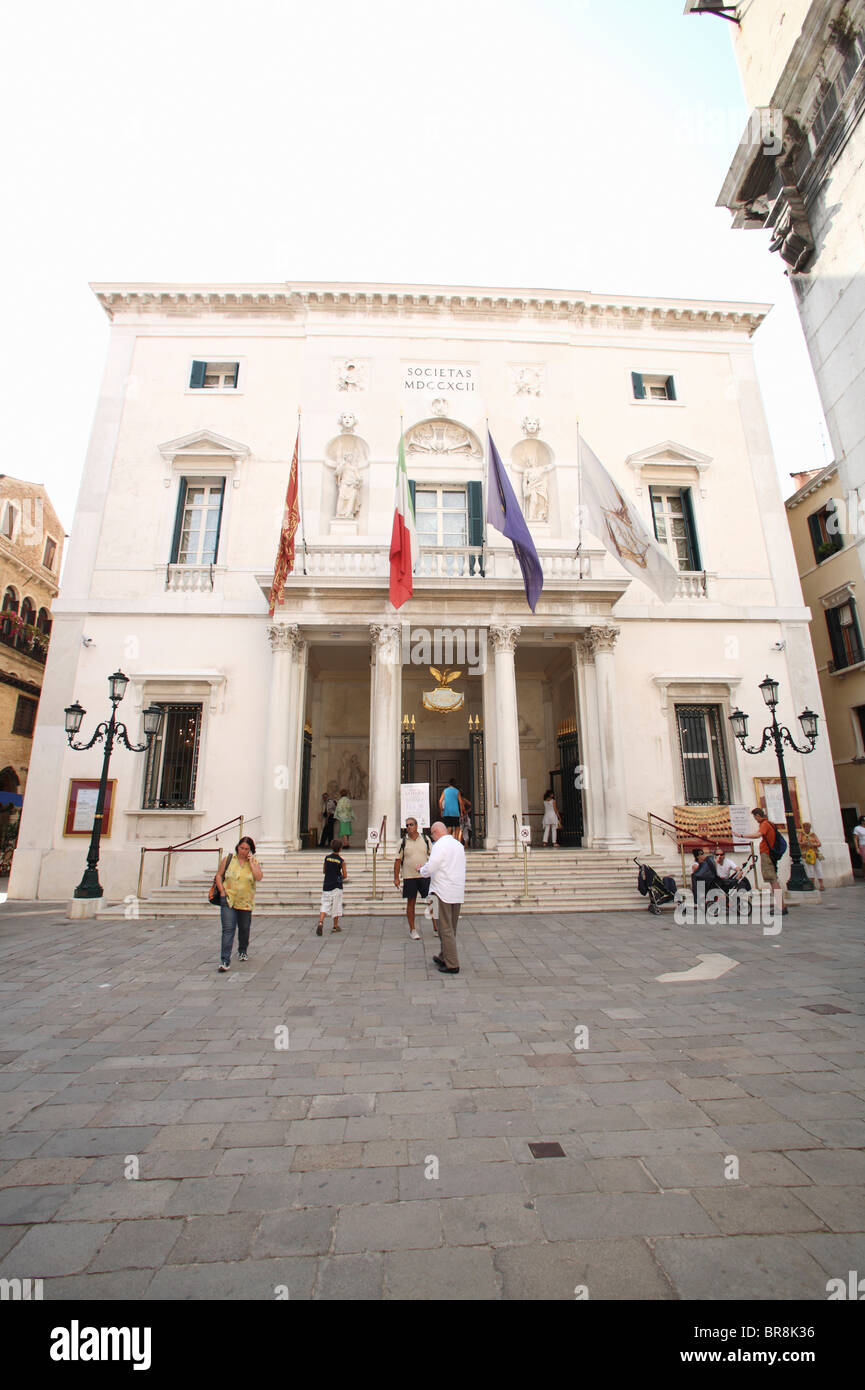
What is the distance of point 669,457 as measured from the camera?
17.9 m

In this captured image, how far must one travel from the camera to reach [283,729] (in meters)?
14.3

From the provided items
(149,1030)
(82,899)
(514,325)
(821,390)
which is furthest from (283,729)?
(514,325)

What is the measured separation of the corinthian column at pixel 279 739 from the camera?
541 inches

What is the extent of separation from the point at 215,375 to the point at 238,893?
1667cm

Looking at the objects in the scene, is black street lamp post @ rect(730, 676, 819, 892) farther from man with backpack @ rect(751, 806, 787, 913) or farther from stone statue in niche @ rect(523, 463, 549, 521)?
stone statue in niche @ rect(523, 463, 549, 521)

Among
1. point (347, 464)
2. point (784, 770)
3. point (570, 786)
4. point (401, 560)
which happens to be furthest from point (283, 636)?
point (784, 770)

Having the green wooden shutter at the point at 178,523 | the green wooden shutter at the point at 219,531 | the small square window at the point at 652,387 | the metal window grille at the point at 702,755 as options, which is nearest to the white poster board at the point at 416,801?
the metal window grille at the point at 702,755

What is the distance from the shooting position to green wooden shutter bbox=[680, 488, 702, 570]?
17516mm

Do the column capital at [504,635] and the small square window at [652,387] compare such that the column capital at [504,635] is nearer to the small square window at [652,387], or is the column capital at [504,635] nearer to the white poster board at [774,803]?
the white poster board at [774,803]

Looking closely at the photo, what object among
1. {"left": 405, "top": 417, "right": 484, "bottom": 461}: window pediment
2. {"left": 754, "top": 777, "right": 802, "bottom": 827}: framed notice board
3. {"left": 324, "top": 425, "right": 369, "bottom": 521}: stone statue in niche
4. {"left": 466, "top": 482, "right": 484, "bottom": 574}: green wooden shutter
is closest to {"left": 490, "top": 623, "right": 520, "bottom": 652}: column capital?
{"left": 466, "top": 482, "right": 484, "bottom": 574}: green wooden shutter

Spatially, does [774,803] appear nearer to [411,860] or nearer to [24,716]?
[411,860]

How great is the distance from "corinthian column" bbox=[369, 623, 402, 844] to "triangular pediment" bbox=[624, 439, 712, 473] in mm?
9131

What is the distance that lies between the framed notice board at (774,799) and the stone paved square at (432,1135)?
9345 millimetres
